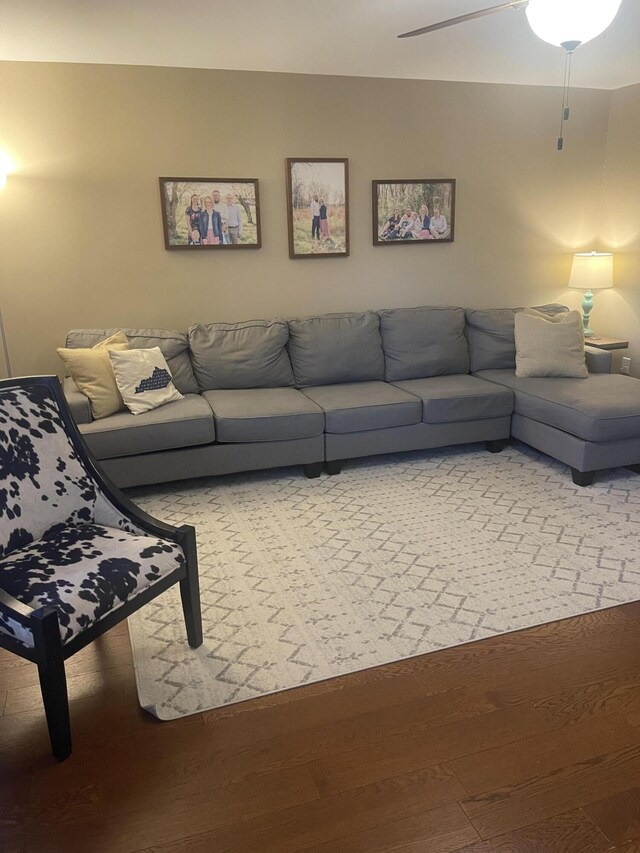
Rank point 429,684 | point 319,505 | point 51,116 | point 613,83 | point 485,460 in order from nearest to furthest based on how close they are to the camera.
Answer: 1. point 429,684
2. point 319,505
3. point 51,116
4. point 485,460
5. point 613,83

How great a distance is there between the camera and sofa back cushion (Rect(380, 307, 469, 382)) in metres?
4.34

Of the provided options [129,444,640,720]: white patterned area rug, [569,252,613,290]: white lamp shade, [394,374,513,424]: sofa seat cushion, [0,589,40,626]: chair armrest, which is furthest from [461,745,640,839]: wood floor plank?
[569,252,613,290]: white lamp shade

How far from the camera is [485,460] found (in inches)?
159

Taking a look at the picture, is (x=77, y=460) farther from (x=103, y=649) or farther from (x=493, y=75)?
(x=493, y=75)

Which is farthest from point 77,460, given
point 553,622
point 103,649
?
point 553,622

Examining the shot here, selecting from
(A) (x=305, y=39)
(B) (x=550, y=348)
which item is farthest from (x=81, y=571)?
(B) (x=550, y=348)

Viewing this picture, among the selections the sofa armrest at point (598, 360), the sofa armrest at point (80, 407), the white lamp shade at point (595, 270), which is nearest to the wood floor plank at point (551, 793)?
the sofa armrest at point (80, 407)

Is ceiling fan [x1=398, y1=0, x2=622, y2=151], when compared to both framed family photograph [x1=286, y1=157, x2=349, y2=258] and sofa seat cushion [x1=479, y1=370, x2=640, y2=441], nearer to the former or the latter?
sofa seat cushion [x1=479, y1=370, x2=640, y2=441]

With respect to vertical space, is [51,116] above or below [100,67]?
below

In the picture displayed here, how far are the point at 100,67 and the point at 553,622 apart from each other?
3.98 m

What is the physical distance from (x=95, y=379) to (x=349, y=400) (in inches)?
58.9

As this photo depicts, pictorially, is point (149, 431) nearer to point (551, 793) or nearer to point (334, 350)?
point (334, 350)

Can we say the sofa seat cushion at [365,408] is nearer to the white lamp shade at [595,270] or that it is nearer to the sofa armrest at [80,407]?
the sofa armrest at [80,407]

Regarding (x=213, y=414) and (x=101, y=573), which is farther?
(x=213, y=414)
